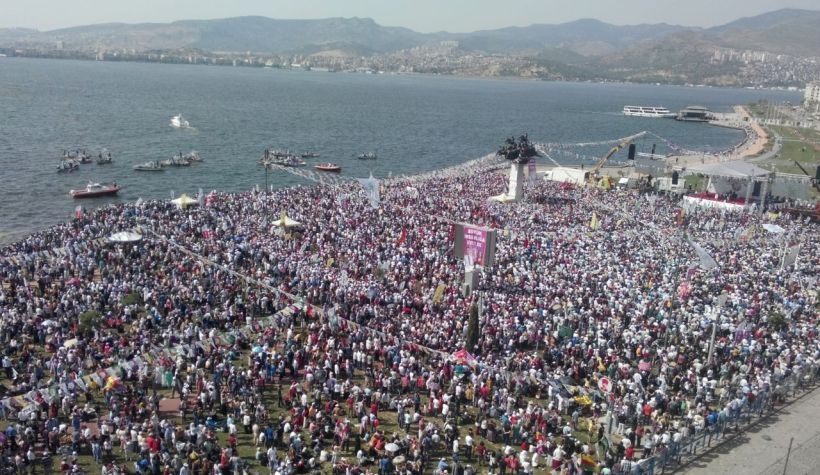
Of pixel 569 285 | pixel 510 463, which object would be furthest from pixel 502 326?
pixel 510 463

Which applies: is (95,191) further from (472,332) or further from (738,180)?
(738,180)

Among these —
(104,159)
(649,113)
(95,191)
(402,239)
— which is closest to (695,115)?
(649,113)

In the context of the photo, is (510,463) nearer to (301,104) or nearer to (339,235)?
(339,235)

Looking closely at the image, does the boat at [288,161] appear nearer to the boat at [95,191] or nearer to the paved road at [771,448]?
the boat at [95,191]

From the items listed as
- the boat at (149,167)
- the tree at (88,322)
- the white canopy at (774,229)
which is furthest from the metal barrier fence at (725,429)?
the boat at (149,167)

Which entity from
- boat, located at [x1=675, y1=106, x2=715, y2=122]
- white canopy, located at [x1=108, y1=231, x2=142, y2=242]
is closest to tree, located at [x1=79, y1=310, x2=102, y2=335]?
white canopy, located at [x1=108, y1=231, x2=142, y2=242]

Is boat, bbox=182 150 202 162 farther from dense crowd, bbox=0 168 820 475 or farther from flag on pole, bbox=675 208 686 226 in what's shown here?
flag on pole, bbox=675 208 686 226

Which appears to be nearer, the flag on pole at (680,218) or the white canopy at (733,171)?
the flag on pole at (680,218)
